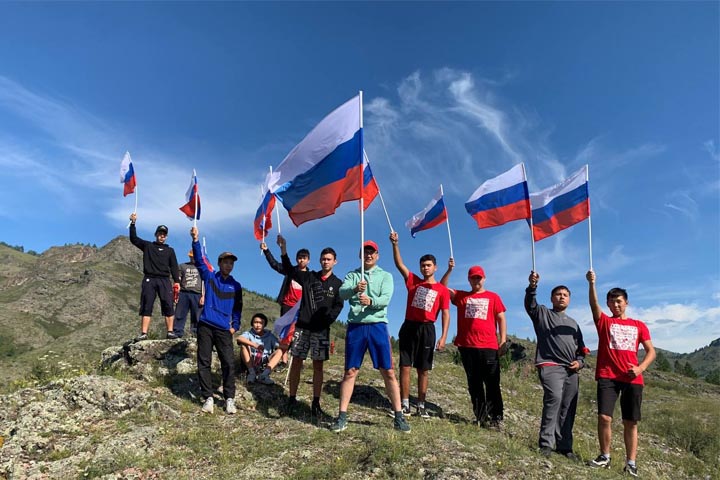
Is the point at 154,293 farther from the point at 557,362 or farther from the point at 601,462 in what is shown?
the point at 601,462

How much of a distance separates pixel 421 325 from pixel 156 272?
272 inches

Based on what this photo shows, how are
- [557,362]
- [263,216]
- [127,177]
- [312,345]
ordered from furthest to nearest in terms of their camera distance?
[127,177] → [263,216] → [312,345] → [557,362]

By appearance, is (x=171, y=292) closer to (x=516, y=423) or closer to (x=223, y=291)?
(x=223, y=291)

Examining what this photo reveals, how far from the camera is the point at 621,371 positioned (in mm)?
6914

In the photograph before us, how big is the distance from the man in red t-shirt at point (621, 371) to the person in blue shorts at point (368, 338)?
3108mm

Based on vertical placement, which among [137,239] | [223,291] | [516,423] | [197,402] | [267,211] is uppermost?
[267,211]

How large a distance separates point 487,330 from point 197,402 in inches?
236

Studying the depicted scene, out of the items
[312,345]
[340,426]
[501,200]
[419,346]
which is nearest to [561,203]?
[501,200]

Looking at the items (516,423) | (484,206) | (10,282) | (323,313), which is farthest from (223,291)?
(10,282)

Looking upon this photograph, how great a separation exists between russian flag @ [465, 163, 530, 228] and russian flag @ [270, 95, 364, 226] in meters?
4.11

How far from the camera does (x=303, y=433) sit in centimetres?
719

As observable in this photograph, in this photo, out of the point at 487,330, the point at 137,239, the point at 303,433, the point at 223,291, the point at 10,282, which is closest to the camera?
the point at 303,433

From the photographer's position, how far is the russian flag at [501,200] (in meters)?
10.4

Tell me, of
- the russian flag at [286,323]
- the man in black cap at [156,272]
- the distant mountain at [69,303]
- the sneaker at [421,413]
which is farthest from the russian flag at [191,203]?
the distant mountain at [69,303]
